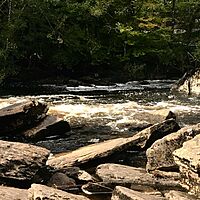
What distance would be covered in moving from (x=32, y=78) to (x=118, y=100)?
32.3 ft

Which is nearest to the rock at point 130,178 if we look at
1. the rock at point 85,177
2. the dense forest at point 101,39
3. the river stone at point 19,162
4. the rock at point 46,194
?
the rock at point 85,177

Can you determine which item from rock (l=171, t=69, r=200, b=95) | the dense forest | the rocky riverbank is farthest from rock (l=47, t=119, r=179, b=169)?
the dense forest

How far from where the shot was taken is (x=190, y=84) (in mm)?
22172

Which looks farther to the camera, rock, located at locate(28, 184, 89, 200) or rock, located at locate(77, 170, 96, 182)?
rock, located at locate(77, 170, 96, 182)

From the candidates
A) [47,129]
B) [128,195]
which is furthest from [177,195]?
[47,129]

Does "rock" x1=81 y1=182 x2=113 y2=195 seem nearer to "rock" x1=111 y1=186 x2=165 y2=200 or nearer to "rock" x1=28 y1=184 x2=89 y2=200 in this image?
"rock" x1=111 y1=186 x2=165 y2=200

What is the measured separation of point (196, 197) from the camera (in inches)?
299

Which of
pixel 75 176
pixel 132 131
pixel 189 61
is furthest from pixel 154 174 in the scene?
pixel 189 61

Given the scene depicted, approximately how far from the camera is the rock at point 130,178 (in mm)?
8562

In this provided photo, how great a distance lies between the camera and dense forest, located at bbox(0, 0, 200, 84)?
26.1 m

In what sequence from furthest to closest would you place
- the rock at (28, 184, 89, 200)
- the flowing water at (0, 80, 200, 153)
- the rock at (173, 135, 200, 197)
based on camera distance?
the flowing water at (0, 80, 200, 153), the rock at (173, 135, 200, 197), the rock at (28, 184, 89, 200)

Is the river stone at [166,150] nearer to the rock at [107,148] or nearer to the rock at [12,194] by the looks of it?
the rock at [107,148]

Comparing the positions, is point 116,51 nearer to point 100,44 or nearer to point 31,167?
point 100,44

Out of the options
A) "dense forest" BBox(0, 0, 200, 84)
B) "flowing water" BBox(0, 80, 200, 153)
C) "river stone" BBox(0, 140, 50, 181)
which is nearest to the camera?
"river stone" BBox(0, 140, 50, 181)
